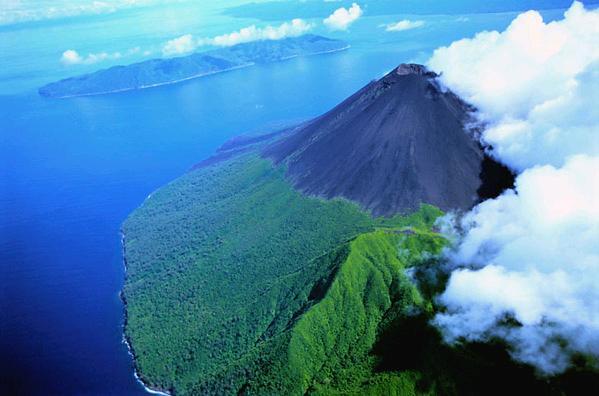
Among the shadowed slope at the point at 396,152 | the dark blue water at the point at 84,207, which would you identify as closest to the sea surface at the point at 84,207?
the dark blue water at the point at 84,207

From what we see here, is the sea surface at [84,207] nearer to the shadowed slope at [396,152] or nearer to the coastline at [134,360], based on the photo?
the coastline at [134,360]

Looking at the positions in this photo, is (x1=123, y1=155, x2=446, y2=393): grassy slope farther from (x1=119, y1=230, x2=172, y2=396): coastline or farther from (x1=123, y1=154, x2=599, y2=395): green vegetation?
(x1=119, y1=230, x2=172, y2=396): coastline

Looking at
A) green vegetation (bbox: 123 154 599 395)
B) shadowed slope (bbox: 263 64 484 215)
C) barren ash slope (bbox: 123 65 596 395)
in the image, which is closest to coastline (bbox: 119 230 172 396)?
barren ash slope (bbox: 123 65 596 395)

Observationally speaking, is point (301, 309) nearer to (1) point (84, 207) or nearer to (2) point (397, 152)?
(2) point (397, 152)

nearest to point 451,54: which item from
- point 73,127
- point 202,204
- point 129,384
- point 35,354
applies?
point 202,204

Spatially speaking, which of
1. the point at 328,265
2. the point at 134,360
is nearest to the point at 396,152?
the point at 328,265
